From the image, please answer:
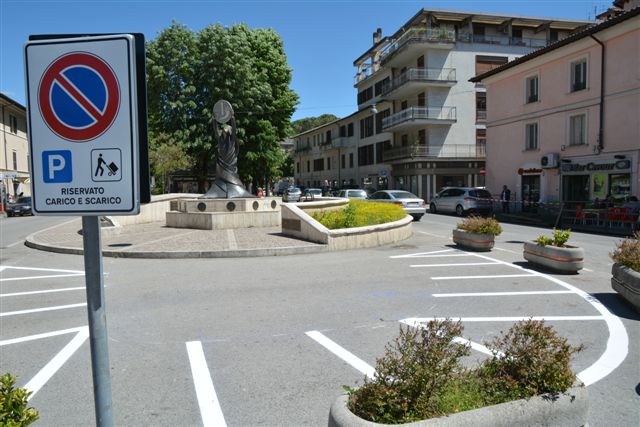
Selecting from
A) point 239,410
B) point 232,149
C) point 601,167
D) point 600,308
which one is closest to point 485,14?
point 601,167

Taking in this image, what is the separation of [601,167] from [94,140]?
25958 millimetres

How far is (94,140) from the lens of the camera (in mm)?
1827

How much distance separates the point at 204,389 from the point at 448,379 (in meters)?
2.25

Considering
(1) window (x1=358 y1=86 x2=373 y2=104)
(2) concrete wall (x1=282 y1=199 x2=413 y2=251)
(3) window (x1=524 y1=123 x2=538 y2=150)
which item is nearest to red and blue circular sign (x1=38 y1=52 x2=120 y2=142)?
(2) concrete wall (x1=282 y1=199 x2=413 y2=251)

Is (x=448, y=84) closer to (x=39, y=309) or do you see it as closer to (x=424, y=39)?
(x=424, y=39)

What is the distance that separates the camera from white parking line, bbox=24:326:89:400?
14.2ft

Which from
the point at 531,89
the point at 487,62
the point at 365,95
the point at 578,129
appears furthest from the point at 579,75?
the point at 365,95

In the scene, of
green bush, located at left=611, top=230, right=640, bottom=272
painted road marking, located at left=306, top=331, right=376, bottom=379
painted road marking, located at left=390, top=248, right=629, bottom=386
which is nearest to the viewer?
painted road marking, located at left=390, top=248, right=629, bottom=386

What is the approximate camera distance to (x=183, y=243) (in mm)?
14164

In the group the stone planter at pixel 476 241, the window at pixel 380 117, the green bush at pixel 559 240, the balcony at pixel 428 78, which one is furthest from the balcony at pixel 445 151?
the green bush at pixel 559 240

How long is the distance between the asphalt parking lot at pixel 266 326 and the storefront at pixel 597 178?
13.3 m

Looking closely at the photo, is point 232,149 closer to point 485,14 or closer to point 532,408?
point 532,408

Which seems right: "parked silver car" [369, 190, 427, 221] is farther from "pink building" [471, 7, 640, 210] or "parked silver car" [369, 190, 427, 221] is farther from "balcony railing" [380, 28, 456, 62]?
"balcony railing" [380, 28, 456, 62]

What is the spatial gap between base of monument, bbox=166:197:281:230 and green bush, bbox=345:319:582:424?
15.5 metres
